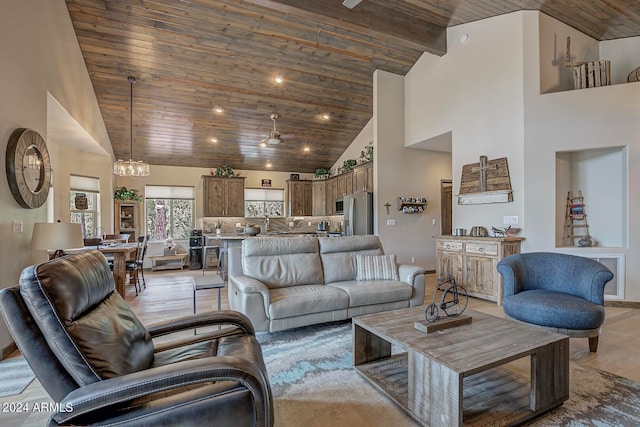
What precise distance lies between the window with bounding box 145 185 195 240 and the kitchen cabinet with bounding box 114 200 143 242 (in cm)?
53

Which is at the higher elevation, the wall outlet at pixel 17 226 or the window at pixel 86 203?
the window at pixel 86 203

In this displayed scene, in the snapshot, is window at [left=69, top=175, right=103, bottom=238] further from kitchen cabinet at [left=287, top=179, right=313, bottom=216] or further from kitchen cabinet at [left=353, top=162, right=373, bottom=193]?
kitchen cabinet at [left=353, top=162, right=373, bottom=193]

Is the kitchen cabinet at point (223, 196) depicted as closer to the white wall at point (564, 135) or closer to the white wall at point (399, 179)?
the white wall at point (399, 179)

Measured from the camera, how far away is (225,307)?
14.2 feet

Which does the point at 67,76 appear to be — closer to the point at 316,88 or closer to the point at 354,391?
the point at 316,88

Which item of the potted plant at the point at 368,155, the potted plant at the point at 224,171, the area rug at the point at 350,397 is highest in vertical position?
the potted plant at the point at 368,155

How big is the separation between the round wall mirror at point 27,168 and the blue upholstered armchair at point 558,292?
4.80 m

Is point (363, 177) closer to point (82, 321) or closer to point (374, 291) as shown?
point (374, 291)

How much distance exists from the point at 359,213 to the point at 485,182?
2.54 meters

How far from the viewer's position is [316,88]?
6527 millimetres

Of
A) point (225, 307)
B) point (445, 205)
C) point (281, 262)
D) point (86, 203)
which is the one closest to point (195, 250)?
point (86, 203)

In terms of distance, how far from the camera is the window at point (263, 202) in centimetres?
938

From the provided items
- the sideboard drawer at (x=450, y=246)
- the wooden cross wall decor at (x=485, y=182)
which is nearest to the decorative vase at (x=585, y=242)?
the wooden cross wall decor at (x=485, y=182)

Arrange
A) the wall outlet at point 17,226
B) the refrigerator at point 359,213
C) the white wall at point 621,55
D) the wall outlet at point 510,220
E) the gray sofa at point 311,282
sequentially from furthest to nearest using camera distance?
the refrigerator at point 359,213 → the white wall at point 621,55 → the wall outlet at point 510,220 → the gray sofa at point 311,282 → the wall outlet at point 17,226
